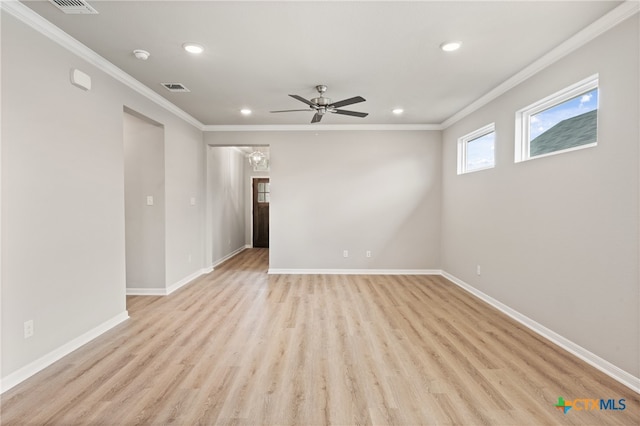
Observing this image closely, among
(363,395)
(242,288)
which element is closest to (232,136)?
(242,288)

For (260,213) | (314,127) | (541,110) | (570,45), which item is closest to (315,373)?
(541,110)

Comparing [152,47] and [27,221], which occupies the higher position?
[152,47]

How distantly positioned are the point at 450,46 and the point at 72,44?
331cm

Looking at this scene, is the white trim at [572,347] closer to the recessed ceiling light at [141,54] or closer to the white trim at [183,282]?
the white trim at [183,282]

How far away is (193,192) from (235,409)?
3.99m

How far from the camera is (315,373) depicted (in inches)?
88.4

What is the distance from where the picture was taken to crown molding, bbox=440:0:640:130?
2.09 m

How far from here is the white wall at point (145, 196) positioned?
413cm

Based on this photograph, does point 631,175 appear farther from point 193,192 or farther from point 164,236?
point 193,192

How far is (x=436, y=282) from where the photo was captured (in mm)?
4934

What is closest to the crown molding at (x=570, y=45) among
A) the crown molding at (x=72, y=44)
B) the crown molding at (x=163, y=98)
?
the crown molding at (x=163, y=98)

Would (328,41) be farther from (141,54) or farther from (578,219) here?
(578,219)

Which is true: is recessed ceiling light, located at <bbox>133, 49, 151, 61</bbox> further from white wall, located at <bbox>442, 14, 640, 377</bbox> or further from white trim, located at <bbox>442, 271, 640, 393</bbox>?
white trim, located at <bbox>442, 271, 640, 393</bbox>

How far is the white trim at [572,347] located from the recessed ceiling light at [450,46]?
2779 mm
